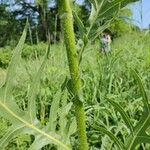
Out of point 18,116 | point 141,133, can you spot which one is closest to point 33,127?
point 18,116

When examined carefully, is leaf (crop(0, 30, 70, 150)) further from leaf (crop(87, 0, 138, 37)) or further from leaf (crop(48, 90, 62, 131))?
leaf (crop(87, 0, 138, 37))

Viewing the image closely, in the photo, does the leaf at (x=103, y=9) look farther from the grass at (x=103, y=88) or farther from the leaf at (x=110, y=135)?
the grass at (x=103, y=88)

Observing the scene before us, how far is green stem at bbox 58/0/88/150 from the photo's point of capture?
4.05 feet

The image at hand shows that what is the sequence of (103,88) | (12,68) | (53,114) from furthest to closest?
(103,88), (53,114), (12,68)

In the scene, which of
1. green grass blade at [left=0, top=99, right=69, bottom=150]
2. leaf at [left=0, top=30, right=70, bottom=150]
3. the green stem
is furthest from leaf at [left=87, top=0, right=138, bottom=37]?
green grass blade at [left=0, top=99, right=69, bottom=150]

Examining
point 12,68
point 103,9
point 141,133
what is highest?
point 103,9

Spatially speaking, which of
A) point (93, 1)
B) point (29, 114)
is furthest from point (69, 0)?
point (29, 114)

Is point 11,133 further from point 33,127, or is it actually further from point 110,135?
point 110,135

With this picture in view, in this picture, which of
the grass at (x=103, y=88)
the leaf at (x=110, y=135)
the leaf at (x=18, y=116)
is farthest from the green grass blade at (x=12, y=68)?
the grass at (x=103, y=88)

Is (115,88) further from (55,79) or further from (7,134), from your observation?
(7,134)

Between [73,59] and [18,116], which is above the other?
[73,59]

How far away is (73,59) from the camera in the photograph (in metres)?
1.26

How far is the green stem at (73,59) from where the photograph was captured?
1235 millimetres

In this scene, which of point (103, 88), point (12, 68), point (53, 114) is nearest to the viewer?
point (12, 68)
